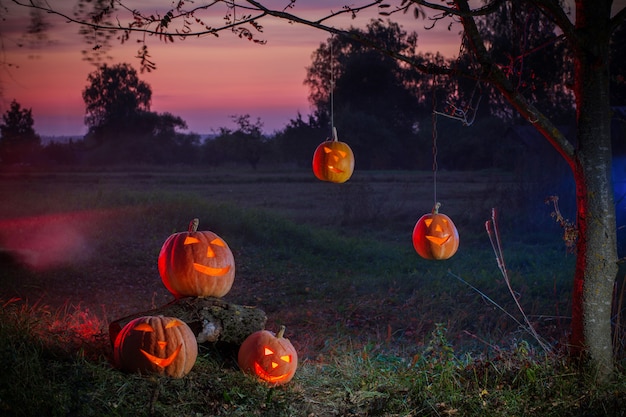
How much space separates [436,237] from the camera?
16.3 feet

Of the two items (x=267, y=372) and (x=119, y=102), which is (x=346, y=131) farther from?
(x=267, y=372)

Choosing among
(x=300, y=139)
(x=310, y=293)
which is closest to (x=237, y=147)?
(x=300, y=139)

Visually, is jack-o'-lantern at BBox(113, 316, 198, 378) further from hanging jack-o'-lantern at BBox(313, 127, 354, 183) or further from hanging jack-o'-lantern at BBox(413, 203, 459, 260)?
hanging jack-o'-lantern at BBox(413, 203, 459, 260)

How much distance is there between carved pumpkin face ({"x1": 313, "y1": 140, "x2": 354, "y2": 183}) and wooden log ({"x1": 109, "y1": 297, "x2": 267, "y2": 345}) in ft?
4.28

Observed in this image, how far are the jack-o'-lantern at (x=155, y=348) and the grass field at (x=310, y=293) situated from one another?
0.33 feet

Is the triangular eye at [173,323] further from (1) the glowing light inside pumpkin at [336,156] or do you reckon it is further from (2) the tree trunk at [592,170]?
(2) the tree trunk at [592,170]

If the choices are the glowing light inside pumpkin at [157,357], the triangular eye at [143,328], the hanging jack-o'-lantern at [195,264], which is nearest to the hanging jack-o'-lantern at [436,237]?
the hanging jack-o'-lantern at [195,264]

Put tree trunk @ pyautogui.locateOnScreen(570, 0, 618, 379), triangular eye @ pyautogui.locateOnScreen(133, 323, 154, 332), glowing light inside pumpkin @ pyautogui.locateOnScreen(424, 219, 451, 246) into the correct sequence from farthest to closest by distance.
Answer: glowing light inside pumpkin @ pyautogui.locateOnScreen(424, 219, 451, 246) < tree trunk @ pyautogui.locateOnScreen(570, 0, 618, 379) < triangular eye @ pyautogui.locateOnScreen(133, 323, 154, 332)

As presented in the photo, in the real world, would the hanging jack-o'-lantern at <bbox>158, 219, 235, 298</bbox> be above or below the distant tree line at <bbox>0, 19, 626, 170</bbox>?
below

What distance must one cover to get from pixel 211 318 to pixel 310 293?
5.41m

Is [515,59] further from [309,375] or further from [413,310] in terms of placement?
[413,310]

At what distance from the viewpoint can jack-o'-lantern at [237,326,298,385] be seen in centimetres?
468

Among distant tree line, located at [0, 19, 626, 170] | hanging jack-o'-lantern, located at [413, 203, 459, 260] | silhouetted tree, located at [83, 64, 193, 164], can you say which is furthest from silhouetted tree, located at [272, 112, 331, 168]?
hanging jack-o'-lantern, located at [413, 203, 459, 260]

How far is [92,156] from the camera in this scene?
22062mm
